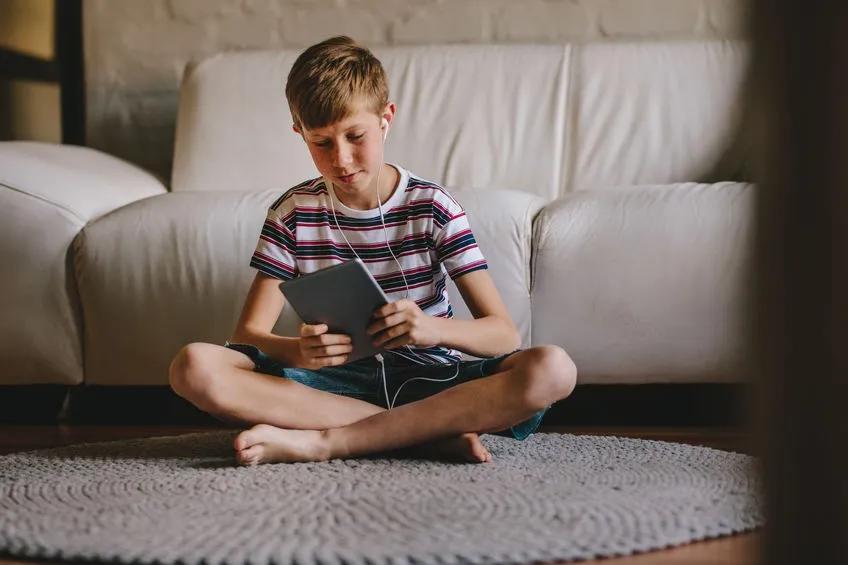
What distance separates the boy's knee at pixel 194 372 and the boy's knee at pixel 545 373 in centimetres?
43

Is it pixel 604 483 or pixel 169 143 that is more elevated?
pixel 169 143

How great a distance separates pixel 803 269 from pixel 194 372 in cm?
110

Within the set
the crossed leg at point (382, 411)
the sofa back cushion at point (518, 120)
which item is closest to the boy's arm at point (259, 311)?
the crossed leg at point (382, 411)

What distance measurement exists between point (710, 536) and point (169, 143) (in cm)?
217

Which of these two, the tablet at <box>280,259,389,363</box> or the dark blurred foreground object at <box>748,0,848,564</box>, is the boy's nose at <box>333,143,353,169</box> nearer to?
the tablet at <box>280,259,389,363</box>

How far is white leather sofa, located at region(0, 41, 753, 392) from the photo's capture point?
1.77 m

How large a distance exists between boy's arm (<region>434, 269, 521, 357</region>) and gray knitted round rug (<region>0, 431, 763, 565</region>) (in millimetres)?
154

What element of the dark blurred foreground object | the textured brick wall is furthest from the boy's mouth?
the textured brick wall

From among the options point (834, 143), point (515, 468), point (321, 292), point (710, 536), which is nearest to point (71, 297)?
point (321, 292)

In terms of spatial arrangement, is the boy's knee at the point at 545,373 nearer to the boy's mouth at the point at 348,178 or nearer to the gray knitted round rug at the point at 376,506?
the gray knitted round rug at the point at 376,506

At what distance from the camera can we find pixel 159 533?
0.99m

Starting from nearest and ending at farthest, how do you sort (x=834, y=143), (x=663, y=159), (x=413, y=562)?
(x=834, y=143) < (x=413, y=562) < (x=663, y=159)

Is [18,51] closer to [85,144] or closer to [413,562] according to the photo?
[85,144]

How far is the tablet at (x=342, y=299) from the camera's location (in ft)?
4.09
